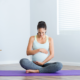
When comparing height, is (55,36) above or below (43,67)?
above

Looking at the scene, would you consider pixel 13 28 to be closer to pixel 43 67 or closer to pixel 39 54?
pixel 39 54

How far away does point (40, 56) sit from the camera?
3127 mm

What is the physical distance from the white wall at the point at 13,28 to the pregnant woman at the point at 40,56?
1874 millimetres

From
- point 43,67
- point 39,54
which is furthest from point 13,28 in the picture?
point 43,67

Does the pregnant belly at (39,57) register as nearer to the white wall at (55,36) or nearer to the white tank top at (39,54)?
the white tank top at (39,54)

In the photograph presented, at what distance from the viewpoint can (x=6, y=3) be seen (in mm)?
4977

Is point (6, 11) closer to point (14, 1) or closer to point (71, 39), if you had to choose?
point (14, 1)

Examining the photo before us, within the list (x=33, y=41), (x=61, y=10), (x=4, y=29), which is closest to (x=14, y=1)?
(x=4, y=29)

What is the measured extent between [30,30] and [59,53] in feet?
3.28

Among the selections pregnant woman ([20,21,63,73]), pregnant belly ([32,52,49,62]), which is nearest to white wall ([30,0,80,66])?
pregnant woman ([20,21,63,73])

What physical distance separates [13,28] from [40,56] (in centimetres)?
209

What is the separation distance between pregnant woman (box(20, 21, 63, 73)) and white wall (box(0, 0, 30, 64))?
6.15 feet

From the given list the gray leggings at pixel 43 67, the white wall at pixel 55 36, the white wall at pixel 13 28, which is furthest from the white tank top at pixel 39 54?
the white wall at pixel 13 28

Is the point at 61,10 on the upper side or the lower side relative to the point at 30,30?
upper
